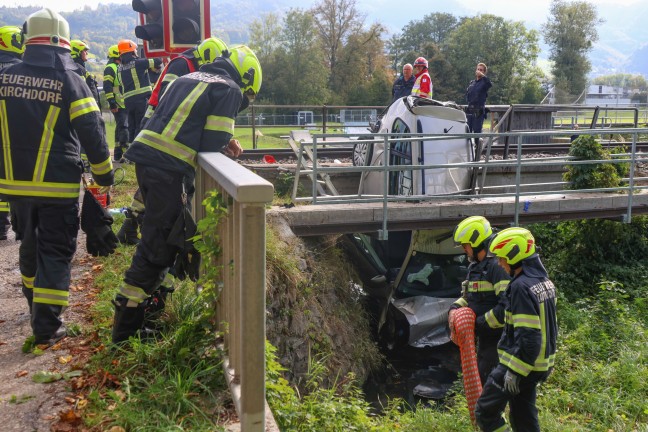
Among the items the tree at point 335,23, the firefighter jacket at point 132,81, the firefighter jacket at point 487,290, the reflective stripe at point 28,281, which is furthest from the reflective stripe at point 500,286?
the tree at point 335,23

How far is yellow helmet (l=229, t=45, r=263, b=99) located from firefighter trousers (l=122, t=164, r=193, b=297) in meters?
Answer: 0.85

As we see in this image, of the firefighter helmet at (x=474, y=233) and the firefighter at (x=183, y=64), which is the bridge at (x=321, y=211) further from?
the firefighter helmet at (x=474, y=233)

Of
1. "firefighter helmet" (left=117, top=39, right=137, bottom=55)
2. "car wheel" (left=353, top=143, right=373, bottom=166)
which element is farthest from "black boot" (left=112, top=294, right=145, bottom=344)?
"firefighter helmet" (left=117, top=39, right=137, bottom=55)

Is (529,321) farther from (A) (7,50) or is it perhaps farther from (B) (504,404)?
(A) (7,50)

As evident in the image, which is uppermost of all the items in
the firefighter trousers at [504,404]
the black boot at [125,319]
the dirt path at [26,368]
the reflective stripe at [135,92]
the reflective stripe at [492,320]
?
the reflective stripe at [135,92]

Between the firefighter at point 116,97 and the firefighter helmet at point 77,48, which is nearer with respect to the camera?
the firefighter helmet at point 77,48

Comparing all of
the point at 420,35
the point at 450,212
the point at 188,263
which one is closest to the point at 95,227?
the point at 188,263

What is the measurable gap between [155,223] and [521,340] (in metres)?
2.70

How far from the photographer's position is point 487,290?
5.57 metres

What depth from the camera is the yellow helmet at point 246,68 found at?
4184 millimetres

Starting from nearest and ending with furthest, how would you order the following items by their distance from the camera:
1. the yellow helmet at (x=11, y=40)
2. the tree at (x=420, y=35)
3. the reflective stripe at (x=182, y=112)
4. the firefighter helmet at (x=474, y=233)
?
the reflective stripe at (x=182, y=112) < the firefighter helmet at (x=474, y=233) < the yellow helmet at (x=11, y=40) < the tree at (x=420, y=35)

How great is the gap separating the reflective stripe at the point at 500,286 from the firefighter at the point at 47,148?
3.31 m

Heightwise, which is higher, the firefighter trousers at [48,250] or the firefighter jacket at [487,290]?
the firefighter trousers at [48,250]

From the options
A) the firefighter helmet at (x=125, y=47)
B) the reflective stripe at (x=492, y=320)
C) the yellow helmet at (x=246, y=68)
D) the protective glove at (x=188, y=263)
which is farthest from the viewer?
the firefighter helmet at (x=125, y=47)
